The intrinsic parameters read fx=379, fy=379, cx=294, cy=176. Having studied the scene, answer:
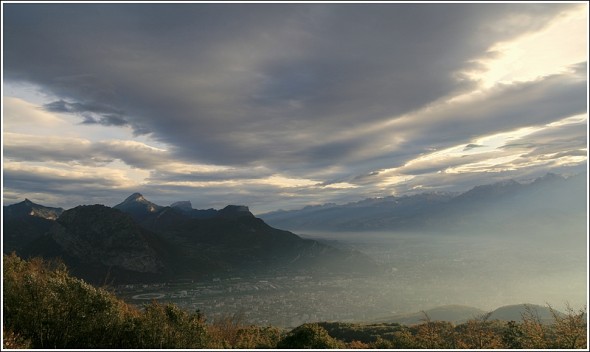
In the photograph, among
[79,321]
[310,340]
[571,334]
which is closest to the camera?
[571,334]

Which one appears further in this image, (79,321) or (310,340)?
(310,340)

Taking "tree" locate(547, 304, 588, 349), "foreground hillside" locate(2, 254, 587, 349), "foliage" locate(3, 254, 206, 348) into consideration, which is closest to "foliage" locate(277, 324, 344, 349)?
"foreground hillside" locate(2, 254, 587, 349)

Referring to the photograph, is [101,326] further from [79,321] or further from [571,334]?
[571,334]

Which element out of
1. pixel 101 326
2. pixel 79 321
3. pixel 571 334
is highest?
pixel 79 321

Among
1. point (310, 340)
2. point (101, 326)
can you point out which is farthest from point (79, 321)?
point (310, 340)

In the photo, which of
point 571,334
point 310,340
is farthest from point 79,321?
point 571,334

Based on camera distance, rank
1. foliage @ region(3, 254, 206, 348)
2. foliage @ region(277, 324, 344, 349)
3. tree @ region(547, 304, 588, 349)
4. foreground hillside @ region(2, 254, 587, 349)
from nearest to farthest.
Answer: tree @ region(547, 304, 588, 349)
foreground hillside @ region(2, 254, 587, 349)
foliage @ region(3, 254, 206, 348)
foliage @ region(277, 324, 344, 349)

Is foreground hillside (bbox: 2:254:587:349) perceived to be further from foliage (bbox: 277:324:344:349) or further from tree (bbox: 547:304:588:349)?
foliage (bbox: 277:324:344:349)

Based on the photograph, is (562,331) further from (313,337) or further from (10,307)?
(10,307)

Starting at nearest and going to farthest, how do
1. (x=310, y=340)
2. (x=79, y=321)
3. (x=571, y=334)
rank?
(x=571, y=334) → (x=79, y=321) → (x=310, y=340)

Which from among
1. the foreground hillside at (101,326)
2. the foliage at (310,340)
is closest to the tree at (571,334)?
the foreground hillside at (101,326)

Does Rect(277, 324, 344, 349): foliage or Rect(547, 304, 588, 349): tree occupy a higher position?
Rect(547, 304, 588, 349): tree

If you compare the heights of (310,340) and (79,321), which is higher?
(79,321)
